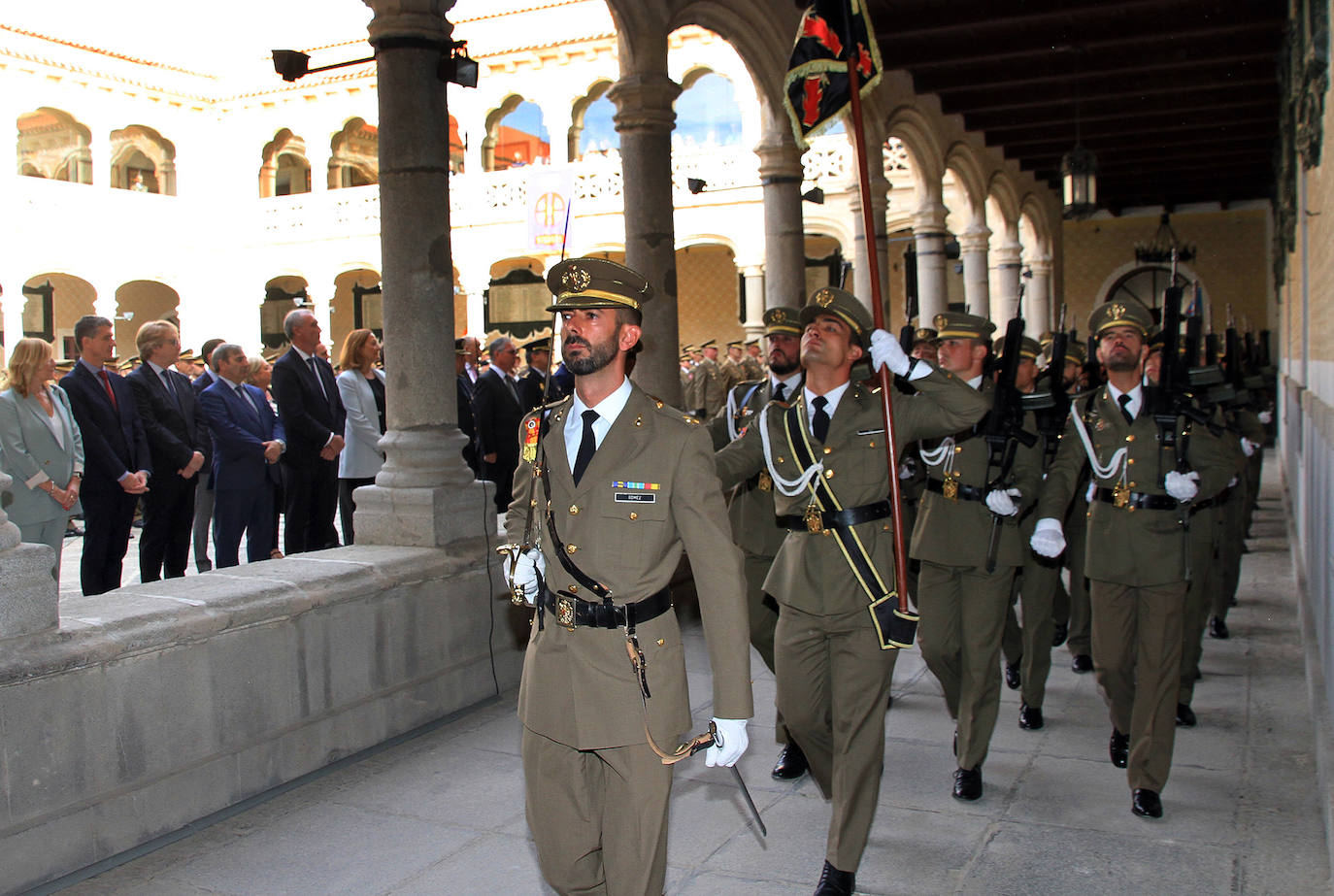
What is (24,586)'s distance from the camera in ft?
11.9

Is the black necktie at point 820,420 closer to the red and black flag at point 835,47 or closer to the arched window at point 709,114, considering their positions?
the red and black flag at point 835,47

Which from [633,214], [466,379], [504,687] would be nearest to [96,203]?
[466,379]

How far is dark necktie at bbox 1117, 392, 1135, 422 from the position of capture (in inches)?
180

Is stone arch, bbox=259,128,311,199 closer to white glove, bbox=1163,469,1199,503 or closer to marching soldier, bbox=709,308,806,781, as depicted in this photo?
marching soldier, bbox=709,308,806,781

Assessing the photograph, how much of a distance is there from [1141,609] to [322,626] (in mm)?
3077

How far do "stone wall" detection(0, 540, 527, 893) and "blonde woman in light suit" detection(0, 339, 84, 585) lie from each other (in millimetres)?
1807

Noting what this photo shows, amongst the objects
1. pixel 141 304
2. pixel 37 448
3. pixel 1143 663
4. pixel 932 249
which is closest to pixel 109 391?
pixel 37 448

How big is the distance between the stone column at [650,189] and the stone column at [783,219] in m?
2.04

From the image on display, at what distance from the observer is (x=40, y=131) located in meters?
35.3

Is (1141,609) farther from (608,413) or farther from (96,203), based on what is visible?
(96,203)

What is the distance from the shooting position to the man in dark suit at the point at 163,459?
685 cm

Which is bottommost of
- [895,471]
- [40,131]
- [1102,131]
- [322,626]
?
[322,626]

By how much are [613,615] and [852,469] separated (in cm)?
138

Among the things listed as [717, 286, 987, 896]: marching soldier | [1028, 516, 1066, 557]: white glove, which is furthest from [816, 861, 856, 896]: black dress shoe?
[1028, 516, 1066, 557]: white glove
